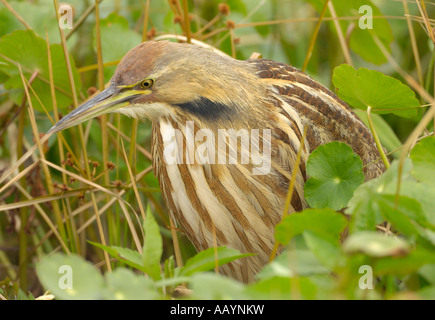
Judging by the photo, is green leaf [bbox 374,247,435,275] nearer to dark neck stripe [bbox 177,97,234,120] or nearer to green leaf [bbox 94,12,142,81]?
dark neck stripe [bbox 177,97,234,120]

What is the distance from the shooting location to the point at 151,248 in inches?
38.6

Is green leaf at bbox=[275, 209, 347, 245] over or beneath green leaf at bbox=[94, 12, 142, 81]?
beneath

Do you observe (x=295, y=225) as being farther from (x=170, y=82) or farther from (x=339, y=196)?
(x=170, y=82)

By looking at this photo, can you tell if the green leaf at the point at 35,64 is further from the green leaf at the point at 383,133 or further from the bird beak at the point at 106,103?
the green leaf at the point at 383,133

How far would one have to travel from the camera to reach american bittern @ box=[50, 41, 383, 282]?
133 cm

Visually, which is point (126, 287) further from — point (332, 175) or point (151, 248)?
point (332, 175)

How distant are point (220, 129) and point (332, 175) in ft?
0.95

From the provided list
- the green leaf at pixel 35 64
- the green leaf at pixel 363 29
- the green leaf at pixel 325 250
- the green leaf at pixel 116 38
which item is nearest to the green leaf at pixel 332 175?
the green leaf at pixel 325 250

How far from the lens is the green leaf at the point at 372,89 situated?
1279mm

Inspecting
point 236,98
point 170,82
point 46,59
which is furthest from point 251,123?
point 46,59

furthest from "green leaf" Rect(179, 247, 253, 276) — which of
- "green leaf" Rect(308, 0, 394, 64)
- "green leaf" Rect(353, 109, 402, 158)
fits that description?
"green leaf" Rect(308, 0, 394, 64)

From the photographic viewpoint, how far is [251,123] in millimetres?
1395

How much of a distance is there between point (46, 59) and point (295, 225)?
109 centimetres

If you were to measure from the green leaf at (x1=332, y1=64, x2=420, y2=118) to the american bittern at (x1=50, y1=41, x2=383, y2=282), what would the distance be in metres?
0.12
